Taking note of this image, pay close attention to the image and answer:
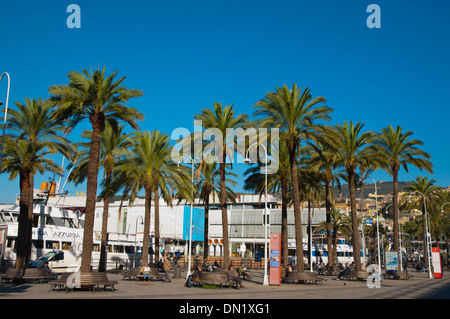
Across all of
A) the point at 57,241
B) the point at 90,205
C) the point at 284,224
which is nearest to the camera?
the point at 90,205

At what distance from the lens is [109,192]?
32375mm

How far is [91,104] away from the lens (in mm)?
21297

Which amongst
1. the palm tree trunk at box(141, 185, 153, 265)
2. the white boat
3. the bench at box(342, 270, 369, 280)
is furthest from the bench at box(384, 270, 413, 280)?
the white boat

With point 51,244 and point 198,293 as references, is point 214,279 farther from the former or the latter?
point 51,244

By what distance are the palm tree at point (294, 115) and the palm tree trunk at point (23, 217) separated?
1640 centimetres

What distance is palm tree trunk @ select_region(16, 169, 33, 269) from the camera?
25141 mm

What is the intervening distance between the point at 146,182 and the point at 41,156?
789 centimetres

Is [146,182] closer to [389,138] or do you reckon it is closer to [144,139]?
[144,139]

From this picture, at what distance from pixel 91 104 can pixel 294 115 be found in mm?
13812

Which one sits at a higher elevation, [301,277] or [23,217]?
[23,217]

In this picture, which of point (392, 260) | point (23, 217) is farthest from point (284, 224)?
point (23, 217)

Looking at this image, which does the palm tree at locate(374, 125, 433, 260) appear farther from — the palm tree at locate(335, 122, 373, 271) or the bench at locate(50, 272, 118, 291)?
the bench at locate(50, 272, 118, 291)
